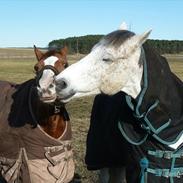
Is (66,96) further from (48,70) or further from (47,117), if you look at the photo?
(47,117)

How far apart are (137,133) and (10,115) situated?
2.29m

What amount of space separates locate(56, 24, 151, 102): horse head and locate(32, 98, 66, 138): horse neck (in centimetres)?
189

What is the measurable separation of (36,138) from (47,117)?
30cm

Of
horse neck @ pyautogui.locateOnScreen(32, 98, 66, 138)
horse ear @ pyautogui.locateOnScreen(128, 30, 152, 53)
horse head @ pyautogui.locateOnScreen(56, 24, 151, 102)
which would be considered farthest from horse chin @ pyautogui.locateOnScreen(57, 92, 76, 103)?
horse neck @ pyautogui.locateOnScreen(32, 98, 66, 138)

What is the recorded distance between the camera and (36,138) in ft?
18.7

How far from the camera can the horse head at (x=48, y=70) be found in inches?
203

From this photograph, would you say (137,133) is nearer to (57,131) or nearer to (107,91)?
(107,91)

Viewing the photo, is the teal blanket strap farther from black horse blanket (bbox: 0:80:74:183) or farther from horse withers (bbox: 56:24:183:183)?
black horse blanket (bbox: 0:80:74:183)

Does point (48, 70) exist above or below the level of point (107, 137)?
above

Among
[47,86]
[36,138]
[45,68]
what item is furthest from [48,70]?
[36,138]

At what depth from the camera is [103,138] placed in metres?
5.15

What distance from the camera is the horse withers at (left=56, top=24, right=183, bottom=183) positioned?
12.7 ft

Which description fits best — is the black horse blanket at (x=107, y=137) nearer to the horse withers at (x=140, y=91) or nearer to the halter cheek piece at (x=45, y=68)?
the horse withers at (x=140, y=91)

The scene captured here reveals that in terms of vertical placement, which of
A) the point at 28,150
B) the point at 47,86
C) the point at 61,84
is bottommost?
the point at 28,150
